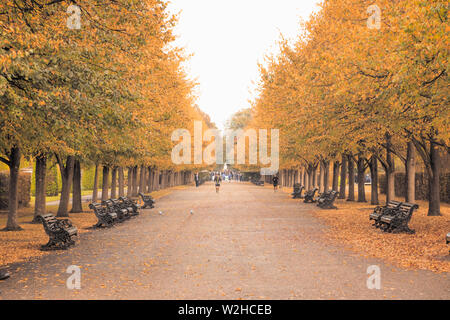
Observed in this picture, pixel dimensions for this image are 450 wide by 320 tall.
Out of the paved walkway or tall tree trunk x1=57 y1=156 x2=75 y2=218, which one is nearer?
the paved walkway

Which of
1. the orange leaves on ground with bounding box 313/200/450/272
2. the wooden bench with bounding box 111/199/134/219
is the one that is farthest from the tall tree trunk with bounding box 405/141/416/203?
the wooden bench with bounding box 111/199/134/219

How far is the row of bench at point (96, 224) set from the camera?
12.5 m

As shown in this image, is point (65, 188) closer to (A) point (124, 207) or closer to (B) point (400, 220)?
(A) point (124, 207)

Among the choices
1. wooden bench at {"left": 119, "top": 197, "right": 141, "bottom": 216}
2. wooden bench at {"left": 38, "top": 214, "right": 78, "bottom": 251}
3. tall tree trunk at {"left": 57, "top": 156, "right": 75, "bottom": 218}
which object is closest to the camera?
wooden bench at {"left": 38, "top": 214, "right": 78, "bottom": 251}

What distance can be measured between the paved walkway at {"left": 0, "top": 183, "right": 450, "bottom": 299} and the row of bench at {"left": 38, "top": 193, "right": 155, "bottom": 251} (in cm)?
53

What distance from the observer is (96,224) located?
1781cm

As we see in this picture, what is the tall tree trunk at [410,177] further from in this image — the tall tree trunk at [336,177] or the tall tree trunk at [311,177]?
the tall tree trunk at [311,177]

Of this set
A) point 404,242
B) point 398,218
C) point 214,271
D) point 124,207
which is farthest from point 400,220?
point 124,207

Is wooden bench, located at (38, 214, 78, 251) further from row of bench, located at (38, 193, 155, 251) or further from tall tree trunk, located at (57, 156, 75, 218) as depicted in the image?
tall tree trunk, located at (57, 156, 75, 218)

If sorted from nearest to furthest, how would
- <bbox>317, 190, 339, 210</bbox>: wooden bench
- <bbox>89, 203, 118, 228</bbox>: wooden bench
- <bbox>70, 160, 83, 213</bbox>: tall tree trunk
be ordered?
<bbox>89, 203, 118, 228</bbox>: wooden bench < <bbox>70, 160, 83, 213</bbox>: tall tree trunk < <bbox>317, 190, 339, 210</bbox>: wooden bench

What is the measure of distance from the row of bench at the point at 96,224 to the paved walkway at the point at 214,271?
0.53 meters

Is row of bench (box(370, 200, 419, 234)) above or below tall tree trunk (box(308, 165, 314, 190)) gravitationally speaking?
below

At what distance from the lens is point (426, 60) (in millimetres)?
11117

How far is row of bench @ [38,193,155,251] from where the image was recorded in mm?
12516
